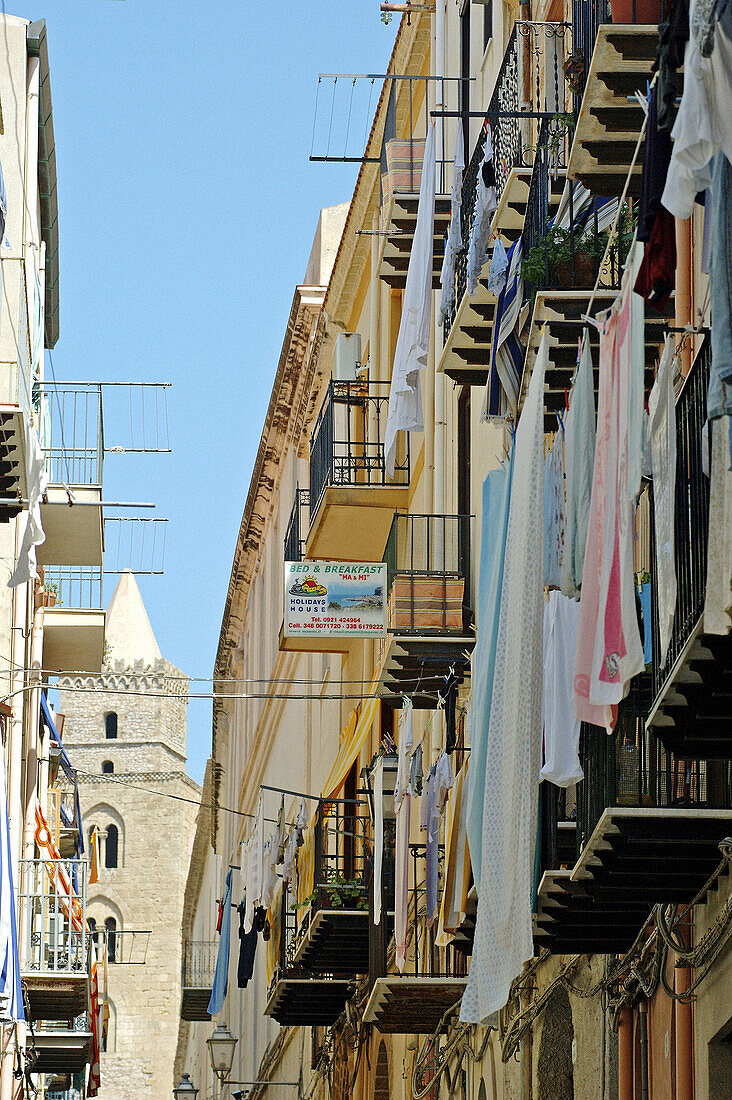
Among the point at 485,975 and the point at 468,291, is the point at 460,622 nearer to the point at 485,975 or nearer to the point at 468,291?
the point at 468,291

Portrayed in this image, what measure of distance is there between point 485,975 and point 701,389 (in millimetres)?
3253

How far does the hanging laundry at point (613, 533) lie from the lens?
26.8 feet

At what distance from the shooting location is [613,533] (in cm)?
845

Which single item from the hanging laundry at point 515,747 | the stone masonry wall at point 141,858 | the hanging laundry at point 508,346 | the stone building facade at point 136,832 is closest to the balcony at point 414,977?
the hanging laundry at point 508,346

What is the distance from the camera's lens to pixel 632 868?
9.03 m

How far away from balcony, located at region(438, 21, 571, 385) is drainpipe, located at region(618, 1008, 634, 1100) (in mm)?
4540

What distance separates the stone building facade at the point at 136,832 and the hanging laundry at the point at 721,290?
2571 inches

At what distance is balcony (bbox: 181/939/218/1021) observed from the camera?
152 ft

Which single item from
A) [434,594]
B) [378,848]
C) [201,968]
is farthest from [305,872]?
[201,968]

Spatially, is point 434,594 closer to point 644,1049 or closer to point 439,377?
point 439,377

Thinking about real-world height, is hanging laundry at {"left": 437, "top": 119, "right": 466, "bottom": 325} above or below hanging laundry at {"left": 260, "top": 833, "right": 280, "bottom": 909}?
above

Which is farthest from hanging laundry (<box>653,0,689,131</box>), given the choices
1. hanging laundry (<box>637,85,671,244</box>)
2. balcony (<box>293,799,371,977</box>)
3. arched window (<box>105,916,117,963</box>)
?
arched window (<box>105,916,117,963</box>)

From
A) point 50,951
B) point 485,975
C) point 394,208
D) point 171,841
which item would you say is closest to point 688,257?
point 485,975

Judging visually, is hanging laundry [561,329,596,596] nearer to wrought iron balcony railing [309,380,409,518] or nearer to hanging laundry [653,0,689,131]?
hanging laundry [653,0,689,131]
